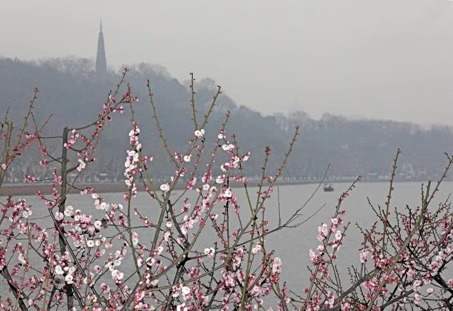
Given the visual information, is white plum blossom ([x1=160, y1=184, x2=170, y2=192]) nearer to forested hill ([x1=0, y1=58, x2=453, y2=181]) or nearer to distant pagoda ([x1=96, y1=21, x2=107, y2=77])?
forested hill ([x1=0, y1=58, x2=453, y2=181])

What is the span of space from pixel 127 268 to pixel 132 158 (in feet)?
44.3

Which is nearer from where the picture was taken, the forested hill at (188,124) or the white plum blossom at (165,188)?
the white plum blossom at (165,188)

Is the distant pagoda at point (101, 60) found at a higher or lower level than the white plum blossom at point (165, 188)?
higher

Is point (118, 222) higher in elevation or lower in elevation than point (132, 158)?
lower

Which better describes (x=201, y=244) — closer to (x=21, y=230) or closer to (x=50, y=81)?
(x=21, y=230)

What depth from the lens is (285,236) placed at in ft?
89.5

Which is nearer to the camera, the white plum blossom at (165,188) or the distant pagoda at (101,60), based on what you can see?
the white plum blossom at (165,188)

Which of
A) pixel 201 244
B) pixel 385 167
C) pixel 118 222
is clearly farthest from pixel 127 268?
pixel 385 167

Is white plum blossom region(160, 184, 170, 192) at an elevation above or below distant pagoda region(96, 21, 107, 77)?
below

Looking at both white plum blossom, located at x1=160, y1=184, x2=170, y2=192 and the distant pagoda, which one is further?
the distant pagoda

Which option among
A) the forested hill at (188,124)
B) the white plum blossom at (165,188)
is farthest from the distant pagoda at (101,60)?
the white plum blossom at (165,188)

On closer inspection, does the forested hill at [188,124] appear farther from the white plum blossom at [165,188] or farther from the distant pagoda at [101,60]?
the white plum blossom at [165,188]

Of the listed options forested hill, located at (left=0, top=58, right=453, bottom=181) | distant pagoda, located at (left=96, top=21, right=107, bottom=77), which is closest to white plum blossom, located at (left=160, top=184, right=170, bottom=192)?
forested hill, located at (left=0, top=58, right=453, bottom=181)

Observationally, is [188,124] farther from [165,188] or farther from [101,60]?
[165,188]
